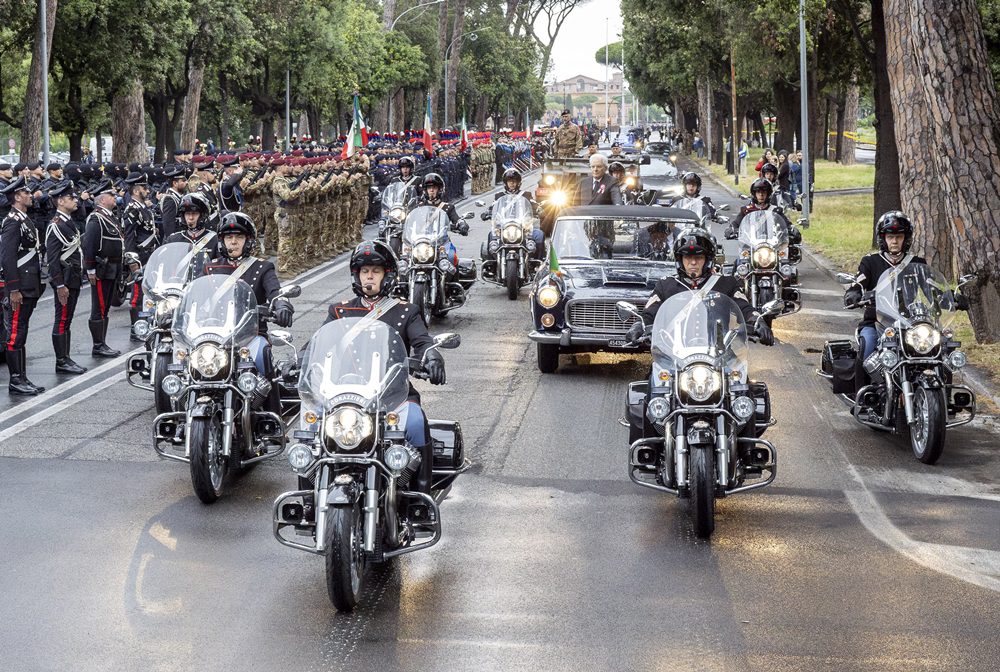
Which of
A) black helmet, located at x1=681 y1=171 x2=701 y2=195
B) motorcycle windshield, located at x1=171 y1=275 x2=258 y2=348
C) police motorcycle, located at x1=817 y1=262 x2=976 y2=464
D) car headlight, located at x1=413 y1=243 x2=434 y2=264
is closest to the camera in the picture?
motorcycle windshield, located at x1=171 y1=275 x2=258 y2=348

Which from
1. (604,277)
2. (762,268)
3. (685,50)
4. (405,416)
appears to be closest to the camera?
(405,416)

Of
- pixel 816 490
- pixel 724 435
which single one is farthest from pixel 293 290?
pixel 816 490

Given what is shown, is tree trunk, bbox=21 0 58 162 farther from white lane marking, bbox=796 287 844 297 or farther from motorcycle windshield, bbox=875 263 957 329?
motorcycle windshield, bbox=875 263 957 329

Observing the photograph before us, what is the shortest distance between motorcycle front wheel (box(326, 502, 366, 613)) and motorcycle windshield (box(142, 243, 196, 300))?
5.36 meters

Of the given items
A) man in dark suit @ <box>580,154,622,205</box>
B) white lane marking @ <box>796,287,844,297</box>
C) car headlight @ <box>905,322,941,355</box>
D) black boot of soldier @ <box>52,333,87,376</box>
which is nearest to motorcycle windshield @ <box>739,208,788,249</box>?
man in dark suit @ <box>580,154,622,205</box>

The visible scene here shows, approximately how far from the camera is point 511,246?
20.0m

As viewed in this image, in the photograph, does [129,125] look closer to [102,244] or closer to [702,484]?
[102,244]

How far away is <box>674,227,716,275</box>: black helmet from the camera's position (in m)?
9.53

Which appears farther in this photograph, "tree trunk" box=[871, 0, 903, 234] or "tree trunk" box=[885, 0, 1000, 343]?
"tree trunk" box=[871, 0, 903, 234]

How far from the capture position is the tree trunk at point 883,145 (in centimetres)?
2670

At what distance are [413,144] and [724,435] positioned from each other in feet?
123

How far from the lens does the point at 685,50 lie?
211ft

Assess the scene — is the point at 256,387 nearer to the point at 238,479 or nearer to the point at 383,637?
the point at 238,479

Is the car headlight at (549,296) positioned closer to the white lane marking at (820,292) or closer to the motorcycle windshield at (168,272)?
the motorcycle windshield at (168,272)
